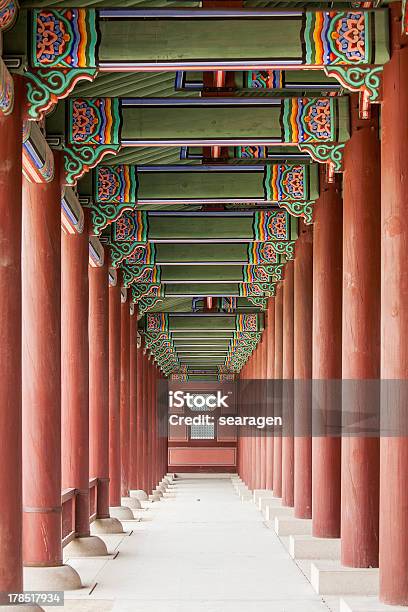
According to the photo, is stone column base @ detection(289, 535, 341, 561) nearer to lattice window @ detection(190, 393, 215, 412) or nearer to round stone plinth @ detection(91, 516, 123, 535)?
round stone plinth @ detection(91, 516, 123, 535)

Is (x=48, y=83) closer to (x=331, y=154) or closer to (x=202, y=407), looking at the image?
(x=331, y=154)

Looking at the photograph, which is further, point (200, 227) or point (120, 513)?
point (120, 513)

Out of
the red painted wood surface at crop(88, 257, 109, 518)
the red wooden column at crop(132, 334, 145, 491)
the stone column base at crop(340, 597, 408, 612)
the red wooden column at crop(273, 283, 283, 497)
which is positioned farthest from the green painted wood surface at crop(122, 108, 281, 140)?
the red wooden column at crop(132, 334, 145, 491)

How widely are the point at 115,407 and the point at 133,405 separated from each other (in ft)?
25.1

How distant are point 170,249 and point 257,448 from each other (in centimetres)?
1519

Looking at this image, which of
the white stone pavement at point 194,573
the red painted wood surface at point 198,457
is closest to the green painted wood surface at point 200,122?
the white stone pavement at point 194,573

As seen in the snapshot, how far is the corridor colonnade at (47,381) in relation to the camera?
848 centimetres

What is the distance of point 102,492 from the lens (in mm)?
16281

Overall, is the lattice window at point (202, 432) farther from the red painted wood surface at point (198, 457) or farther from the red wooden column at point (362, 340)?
the red wooden column at point (362, 340)

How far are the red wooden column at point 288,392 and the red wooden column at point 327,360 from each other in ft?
17.0

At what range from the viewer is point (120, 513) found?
62.2 feet

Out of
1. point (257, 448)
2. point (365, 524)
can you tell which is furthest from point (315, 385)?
point (257, 448)

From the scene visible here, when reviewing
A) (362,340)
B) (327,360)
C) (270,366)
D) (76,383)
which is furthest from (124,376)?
(362,340)

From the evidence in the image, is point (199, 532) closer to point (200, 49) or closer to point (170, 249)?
point (170, 249)
